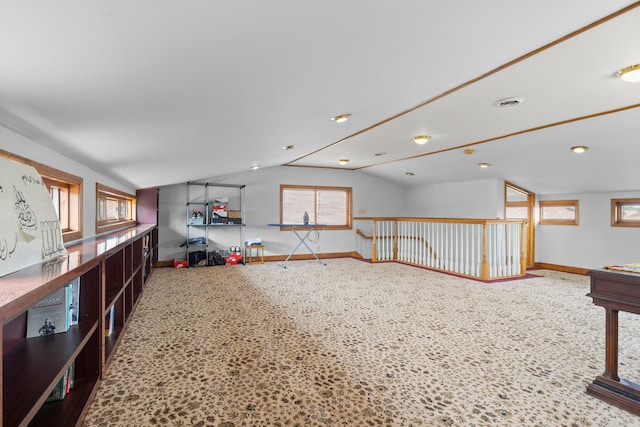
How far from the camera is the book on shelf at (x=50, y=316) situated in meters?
1.64

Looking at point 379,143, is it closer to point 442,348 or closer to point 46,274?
point 442,348

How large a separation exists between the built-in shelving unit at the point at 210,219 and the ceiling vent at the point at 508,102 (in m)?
4.95

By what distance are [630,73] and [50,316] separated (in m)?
3.90

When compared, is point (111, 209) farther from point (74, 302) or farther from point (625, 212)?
point (625, 212)

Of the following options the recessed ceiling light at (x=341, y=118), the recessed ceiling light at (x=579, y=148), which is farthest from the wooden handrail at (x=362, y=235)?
the recessed ceiling light at (x=341, y=118)

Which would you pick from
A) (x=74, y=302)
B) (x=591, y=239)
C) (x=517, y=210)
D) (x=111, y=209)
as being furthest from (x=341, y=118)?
(x=517, y=210)

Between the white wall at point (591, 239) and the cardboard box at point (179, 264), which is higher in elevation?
the white wall at point (591, 239)

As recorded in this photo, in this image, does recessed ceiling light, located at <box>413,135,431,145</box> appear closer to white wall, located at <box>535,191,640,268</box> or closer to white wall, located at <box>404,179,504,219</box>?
white wall, located at <box>404,179,504,219</box>

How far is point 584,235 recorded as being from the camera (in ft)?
19.4

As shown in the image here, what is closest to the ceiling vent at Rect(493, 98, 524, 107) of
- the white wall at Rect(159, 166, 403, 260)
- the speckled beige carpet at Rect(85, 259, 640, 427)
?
the speckled beige carpet at Rect(85, 259, 640, 427)

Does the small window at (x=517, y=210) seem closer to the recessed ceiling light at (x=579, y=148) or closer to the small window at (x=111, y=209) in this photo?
the recessed ceiling light at (x=579, y=148)

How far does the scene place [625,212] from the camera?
217 inches

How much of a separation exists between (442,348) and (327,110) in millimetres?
2086

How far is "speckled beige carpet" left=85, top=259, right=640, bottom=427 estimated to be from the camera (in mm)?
1746
